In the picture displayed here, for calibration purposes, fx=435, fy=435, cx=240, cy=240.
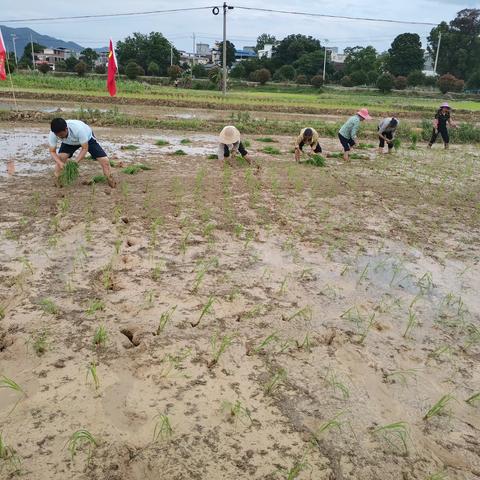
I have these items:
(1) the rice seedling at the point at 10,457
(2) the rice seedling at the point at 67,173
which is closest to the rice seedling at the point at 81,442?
(1) the rice seedling at the point at 10,457

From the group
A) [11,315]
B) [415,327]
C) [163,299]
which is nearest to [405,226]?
[415,327]

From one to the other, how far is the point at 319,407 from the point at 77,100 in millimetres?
19056

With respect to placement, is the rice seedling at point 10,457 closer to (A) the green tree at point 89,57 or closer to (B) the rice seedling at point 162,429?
(B) the rice seedling at point 162,429

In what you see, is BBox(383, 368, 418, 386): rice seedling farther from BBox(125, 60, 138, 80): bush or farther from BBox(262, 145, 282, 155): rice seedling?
BBox(125, 60, 138, 80): bush

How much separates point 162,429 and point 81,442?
1.24 feet

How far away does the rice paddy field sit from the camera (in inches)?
81.7

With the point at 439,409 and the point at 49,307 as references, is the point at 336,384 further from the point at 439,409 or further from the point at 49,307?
the point at 49,307

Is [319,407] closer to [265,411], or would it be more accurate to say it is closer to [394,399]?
[265,411]

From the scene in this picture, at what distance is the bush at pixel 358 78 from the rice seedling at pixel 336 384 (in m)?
41.5

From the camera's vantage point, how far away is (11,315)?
3.02 meters

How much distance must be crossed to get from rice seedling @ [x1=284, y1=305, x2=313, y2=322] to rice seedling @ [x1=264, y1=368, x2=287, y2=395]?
610mm

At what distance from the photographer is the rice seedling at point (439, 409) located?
93.1 inches

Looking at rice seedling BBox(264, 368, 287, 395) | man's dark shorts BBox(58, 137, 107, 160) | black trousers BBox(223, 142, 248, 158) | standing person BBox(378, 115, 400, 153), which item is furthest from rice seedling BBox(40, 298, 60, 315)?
standing person BBox(378, 115, 400, 153)

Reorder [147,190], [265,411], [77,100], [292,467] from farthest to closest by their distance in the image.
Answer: [77,100]
[147,190]
[265,411]
[292,467]
